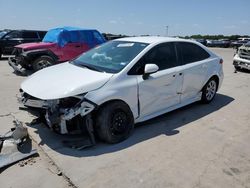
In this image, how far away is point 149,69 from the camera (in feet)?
14.8

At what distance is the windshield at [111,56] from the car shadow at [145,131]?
3.83 feet

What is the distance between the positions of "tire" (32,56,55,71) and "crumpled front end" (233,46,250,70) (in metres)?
7.94

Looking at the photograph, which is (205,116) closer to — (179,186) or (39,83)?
(179,186)

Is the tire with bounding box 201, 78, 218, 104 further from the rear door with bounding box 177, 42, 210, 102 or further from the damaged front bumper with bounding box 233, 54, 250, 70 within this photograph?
the damaged front bumper with bounding box 233, 54, 250, 70

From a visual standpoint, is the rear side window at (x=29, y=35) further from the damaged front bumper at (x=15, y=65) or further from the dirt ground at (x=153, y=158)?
the dirt ground at (x=153, y=158)

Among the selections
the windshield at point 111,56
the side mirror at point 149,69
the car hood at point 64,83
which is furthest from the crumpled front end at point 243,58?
the car hood at point 64,83

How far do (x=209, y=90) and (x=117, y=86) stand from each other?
3.09 m

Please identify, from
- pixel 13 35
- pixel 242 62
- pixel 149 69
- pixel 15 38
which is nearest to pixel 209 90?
pixel 149 69

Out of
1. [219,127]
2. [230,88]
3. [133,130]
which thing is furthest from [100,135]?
[230,88]

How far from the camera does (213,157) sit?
A: 3977 mm

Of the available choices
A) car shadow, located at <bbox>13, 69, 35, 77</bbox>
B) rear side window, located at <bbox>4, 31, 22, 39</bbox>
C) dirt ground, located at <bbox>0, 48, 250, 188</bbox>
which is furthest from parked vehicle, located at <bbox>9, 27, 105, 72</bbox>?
rear side window, located at <bbox>4, 31, 22, 39</bbox>

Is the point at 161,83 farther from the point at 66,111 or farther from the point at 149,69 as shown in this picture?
the point at 66,111

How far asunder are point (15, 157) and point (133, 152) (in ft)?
5.35

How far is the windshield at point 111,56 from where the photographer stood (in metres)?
4.62
